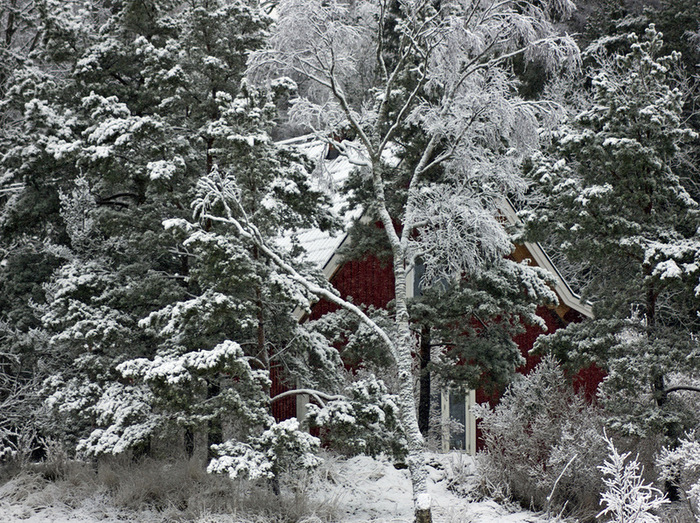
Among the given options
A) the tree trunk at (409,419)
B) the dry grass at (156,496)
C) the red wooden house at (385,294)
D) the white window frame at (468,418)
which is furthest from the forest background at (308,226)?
the red wooden house at (385,294)

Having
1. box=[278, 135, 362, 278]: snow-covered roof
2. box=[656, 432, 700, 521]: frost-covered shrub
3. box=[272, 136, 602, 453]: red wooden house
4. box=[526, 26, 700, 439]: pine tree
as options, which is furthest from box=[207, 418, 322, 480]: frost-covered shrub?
box=[272, 136, 602, 453]: red wooden house

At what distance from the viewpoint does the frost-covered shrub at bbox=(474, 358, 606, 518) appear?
10.5 meters

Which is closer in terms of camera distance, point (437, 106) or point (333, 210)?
point (437, 106)

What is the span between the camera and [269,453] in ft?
31.6

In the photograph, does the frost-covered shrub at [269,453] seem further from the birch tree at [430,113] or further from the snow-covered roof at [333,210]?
the snow-covered roof at [333,210]

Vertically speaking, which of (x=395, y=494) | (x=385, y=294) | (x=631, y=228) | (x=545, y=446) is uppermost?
(x=631, y=228)

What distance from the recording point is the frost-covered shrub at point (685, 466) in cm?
830

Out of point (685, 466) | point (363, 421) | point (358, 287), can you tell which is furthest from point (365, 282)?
point (685, 466)

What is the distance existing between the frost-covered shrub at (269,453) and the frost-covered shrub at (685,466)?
4429 millimetres

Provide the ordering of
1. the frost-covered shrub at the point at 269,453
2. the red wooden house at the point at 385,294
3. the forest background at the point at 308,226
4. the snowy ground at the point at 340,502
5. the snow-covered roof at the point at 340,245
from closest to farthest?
the frost-covered shrub at the point at 269,453 → the forest background at the point at 308,226 → the snowy ground at the point at 340,502 → the snow-covered roof at the point at 340,245 → the red wooden house at the point at 385,294

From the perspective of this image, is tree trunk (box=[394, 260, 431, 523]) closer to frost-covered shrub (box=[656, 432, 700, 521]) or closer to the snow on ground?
the snow on ground

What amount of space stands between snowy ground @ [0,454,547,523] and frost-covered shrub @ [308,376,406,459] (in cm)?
111

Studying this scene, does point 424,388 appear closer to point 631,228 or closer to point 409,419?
point 409,419

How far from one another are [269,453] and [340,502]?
2.20 metres
